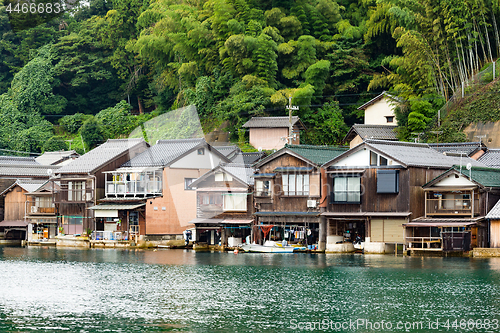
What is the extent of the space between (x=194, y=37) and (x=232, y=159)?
13602 millimetres

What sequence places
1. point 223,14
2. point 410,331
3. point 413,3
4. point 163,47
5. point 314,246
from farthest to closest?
→ point 163,47 → point 223,14 → point 413,3 → point 314,246 → point 410,331

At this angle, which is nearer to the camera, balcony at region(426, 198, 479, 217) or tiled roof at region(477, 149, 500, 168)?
balcony at region(426, 198, 479, 217)

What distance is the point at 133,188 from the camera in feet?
146

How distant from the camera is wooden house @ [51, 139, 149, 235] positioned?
45.8 metres

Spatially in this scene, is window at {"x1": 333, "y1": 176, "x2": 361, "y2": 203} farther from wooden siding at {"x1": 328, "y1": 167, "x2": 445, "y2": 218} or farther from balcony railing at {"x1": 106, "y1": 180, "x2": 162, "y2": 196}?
balcony railing at {"x1": 106, "y1": 180, "x2": 162, "y2": 196}

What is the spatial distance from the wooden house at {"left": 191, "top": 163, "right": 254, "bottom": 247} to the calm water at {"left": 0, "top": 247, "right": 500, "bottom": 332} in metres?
5.57

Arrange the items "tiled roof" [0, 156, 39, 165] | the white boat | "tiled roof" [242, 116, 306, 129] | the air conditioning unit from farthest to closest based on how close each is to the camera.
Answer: "tiled roof" [0, 156, 39, 165]
"tiled roof" [242, 116, 306, 129]
the white boat
the air conditioning unit

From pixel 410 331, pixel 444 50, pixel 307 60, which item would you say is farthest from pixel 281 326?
pixel 307 60

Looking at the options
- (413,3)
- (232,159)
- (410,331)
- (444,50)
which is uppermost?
(413,3)

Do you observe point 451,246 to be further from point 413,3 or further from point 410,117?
point 413,3

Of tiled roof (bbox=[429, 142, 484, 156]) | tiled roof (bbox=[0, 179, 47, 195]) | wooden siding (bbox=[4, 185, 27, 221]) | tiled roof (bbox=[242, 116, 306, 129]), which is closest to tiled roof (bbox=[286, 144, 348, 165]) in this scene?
tiled roof (bbox=[429, 142, 484, 156])

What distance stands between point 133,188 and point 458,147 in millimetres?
20423

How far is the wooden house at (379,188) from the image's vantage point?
35844 mm

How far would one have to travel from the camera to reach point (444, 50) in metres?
47.2
